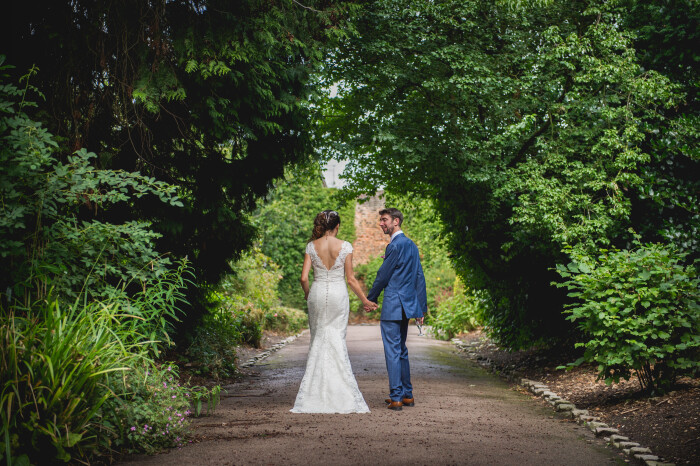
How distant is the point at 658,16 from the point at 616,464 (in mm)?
6811

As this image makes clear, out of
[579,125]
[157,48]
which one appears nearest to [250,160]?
[157,48]

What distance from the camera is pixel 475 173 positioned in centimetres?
880

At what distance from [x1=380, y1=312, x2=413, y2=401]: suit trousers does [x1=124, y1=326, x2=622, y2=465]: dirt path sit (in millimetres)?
211

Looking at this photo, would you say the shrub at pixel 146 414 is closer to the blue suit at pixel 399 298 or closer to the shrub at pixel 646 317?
the blue suit at pixel 399 298

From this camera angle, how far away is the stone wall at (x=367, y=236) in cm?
3005

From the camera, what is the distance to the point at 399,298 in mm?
6586

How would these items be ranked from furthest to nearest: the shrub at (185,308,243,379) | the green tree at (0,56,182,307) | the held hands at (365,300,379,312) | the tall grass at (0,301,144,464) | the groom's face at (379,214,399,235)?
the shrub at (185,308,243,379) < the groom's face at (379,214,399,235) < the held hands at (365,300,379,312) < the green tree at (0,56,182,307) < the tall grass at (0,301,144,464)

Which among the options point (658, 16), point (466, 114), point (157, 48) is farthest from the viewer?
point (466, 114)

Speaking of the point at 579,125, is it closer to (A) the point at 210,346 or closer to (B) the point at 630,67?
(B) the point at 630,67

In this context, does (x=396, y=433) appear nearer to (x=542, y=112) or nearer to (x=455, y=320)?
(x=542, y=112)

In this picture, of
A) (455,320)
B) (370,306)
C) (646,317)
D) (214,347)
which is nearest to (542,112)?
(646,317)

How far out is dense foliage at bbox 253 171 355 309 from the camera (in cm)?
2383

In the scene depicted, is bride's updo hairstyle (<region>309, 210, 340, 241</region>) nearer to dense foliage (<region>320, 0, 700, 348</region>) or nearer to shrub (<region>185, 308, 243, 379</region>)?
dense foliage (<region>320, 0, 700, 348</region>)

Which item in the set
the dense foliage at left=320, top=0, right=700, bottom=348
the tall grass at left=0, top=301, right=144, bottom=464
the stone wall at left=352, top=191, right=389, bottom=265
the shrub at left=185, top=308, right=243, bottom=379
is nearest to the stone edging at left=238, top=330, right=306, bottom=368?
the shrub at left=185, top=308, right=243, bottom=379
